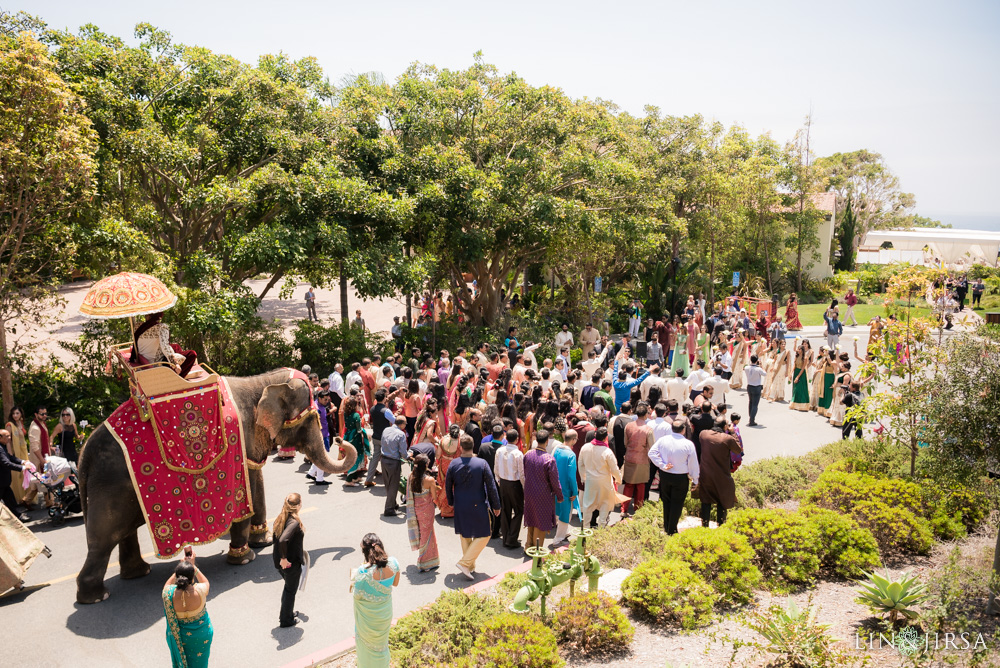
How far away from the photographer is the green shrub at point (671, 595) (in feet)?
22.3

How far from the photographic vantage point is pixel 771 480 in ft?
33.9

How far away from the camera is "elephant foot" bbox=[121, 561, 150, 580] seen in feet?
26.1

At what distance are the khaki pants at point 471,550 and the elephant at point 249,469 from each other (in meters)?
1.86

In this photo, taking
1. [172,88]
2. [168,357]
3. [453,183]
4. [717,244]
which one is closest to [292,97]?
[172,88]

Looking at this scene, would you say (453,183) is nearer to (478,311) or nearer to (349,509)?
(478,311)

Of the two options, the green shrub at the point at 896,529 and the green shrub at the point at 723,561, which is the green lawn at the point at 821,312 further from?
the green shrub at the point at 723,561

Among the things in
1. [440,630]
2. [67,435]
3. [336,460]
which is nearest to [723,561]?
[440,630]

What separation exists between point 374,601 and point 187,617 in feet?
4.92

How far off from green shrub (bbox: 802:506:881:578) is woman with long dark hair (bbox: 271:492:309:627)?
5.58 metres

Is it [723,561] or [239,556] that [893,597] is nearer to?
[723,561]

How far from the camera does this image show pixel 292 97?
1622cm

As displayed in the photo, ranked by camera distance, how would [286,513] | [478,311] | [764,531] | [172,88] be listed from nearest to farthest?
[286,513]
[764,531]
[172,88]
[478,311]

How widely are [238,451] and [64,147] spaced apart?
6.17 m

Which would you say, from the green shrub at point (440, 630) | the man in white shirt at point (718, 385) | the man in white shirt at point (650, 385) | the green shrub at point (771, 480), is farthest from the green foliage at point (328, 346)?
the green shrub at point (440, 630)
